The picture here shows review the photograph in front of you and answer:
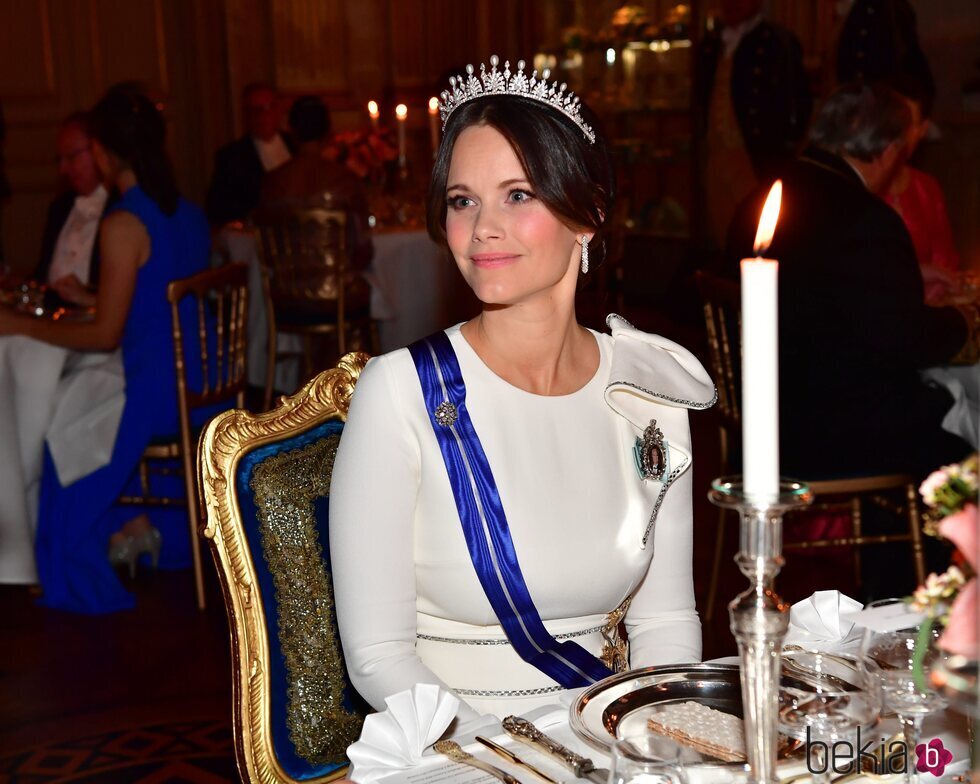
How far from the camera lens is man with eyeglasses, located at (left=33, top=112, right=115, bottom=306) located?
496cm

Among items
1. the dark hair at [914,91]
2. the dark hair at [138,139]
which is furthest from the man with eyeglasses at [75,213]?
the dark hair at [914,91]

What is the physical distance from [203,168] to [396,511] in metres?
7.65

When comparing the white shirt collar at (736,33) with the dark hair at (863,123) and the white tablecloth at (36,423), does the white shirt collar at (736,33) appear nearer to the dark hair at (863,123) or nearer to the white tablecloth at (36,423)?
the dark hair at (863,123)

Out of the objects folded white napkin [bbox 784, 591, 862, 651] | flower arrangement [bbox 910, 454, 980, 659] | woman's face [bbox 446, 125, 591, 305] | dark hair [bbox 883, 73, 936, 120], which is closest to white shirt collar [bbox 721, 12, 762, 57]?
dark hair [bbox 883, 73, 936, 120]

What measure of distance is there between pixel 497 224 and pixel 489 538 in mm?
396

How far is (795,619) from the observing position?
1412mm

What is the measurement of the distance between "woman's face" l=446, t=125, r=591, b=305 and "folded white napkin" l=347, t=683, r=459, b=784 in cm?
60

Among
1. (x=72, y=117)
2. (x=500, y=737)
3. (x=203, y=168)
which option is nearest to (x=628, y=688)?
(x=500, y=737)

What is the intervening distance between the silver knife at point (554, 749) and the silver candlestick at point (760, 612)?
0.22 meters

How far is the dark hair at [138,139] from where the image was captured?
401 cm

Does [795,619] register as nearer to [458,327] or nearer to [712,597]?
[458,327]

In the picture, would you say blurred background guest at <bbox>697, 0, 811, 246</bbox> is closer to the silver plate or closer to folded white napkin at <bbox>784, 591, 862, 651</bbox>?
folded white napkin at <bbox>784, 591, 862, 651</bbox>

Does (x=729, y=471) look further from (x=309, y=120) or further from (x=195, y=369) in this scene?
(x=309, y=120)

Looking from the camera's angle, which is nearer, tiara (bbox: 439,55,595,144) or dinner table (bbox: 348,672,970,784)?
dinner table (bbox: 348,672,970,784)
